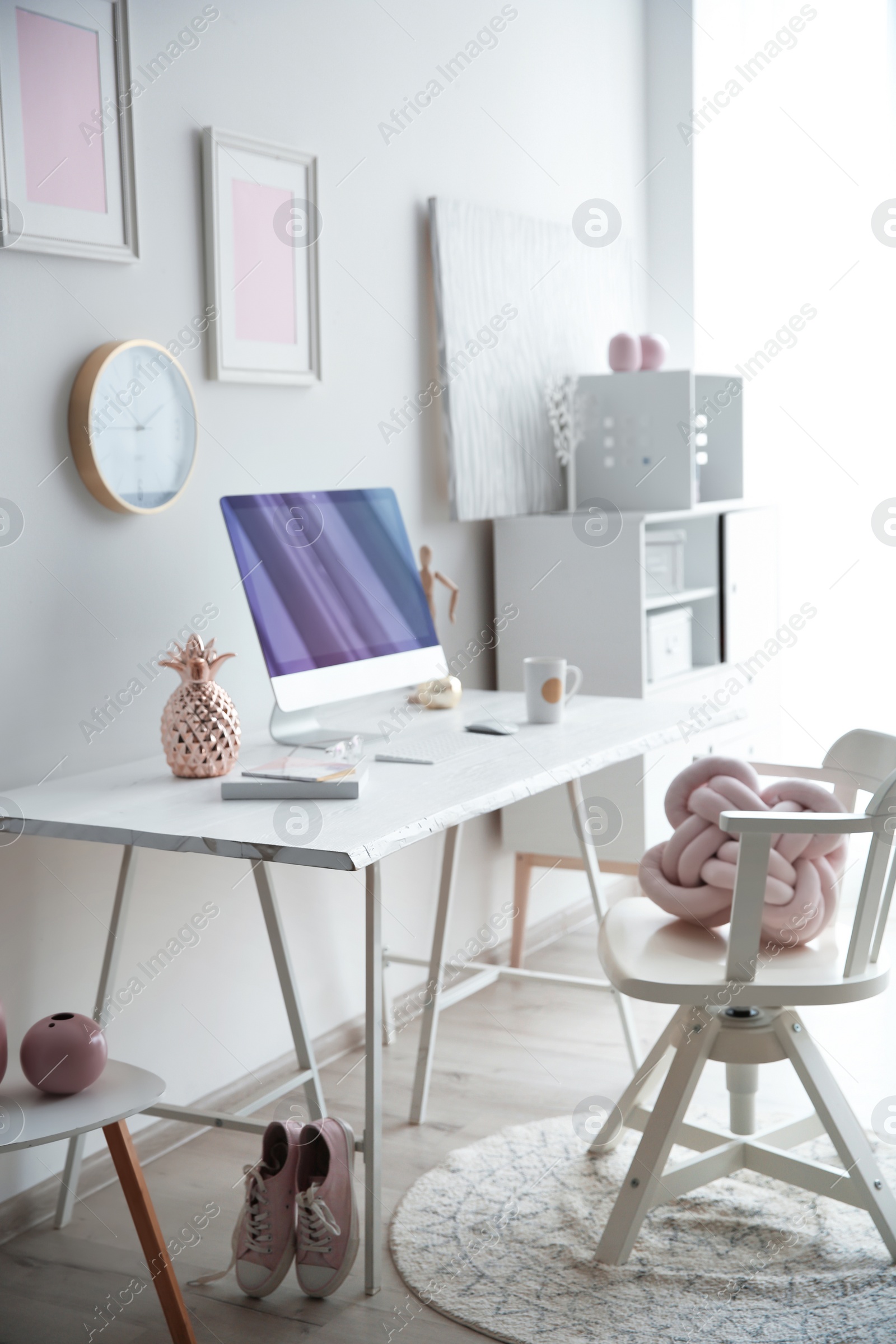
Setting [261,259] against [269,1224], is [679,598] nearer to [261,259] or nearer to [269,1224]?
[261,259]

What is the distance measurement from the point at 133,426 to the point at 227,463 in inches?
11.2

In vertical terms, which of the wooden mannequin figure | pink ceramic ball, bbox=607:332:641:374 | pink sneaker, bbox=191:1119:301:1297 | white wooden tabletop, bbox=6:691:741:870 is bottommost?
pink sneaker, bbox=191:1119:301:1297

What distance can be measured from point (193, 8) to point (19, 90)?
496 millimetres

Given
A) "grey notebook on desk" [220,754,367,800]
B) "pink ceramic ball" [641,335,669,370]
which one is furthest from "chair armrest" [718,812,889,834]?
"pink ceramic ball" [641,335,669,370]

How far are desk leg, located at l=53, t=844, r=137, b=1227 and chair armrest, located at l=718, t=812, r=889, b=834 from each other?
96cm

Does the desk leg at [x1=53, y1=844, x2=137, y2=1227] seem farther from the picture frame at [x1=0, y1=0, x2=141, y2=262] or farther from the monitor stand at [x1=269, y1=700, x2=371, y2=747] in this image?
the picture frame at [x1=0, y1=0, x2=141, y2=262]

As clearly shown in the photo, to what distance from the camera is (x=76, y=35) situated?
2.10 metres

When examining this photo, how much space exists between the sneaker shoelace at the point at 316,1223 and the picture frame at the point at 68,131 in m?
1.46

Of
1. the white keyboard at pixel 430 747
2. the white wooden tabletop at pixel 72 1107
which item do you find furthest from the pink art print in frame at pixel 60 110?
the white wooden tabletop at pixel 72 1107

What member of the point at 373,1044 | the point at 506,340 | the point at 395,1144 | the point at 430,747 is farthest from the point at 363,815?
the point at 506,340

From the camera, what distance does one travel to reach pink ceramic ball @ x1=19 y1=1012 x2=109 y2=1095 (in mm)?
1692

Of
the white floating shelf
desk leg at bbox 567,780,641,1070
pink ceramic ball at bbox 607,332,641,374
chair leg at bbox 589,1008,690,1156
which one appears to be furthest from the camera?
pink ceramic ball at bbox 607,332,641,374

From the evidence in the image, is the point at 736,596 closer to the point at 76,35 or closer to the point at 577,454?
the point at 577,454

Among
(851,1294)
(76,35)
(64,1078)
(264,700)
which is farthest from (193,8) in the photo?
(851,1294)
